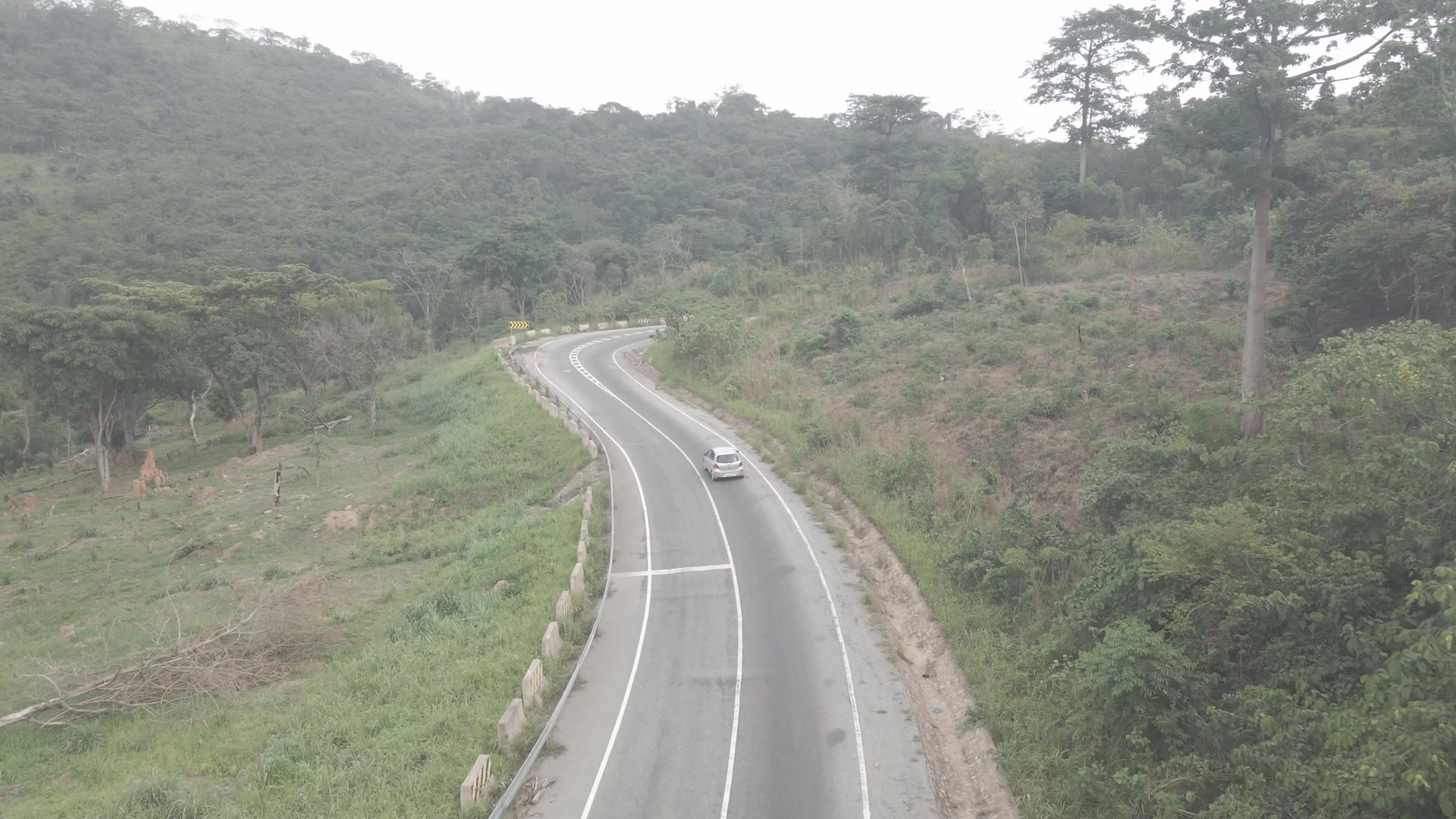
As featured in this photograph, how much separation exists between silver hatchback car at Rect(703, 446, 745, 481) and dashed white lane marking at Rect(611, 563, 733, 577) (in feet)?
24.1

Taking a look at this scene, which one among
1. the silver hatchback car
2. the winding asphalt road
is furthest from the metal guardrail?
the silver hatchback car

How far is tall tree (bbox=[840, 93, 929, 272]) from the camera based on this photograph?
216 ft

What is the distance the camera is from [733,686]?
1636 cm

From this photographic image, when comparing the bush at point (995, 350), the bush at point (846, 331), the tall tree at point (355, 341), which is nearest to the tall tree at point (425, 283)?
the tall tree at point (355, 341)

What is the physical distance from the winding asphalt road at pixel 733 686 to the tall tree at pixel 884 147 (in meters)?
44.5

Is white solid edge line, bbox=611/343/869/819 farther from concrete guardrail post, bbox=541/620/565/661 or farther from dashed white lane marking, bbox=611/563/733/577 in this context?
concrete guardrail post, bbox=541/620/565/661

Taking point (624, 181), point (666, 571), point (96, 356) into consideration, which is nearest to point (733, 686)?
point (666, 571)

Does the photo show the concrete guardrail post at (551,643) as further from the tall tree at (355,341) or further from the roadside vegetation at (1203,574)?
the tall tree at (355,341)

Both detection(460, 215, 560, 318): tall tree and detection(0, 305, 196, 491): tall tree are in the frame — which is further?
detection(460, 215, 560, 318): tall tree

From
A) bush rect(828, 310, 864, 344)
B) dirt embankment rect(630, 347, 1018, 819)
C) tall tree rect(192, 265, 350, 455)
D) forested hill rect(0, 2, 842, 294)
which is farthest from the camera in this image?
forested hill rect(0, 2, 842, 294)

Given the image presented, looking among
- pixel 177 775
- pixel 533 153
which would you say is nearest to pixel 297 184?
pixel 533 153

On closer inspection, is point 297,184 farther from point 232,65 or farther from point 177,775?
point 177,775

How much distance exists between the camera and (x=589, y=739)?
1472 cm

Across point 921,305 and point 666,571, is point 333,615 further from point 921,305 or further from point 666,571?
point 921,305
